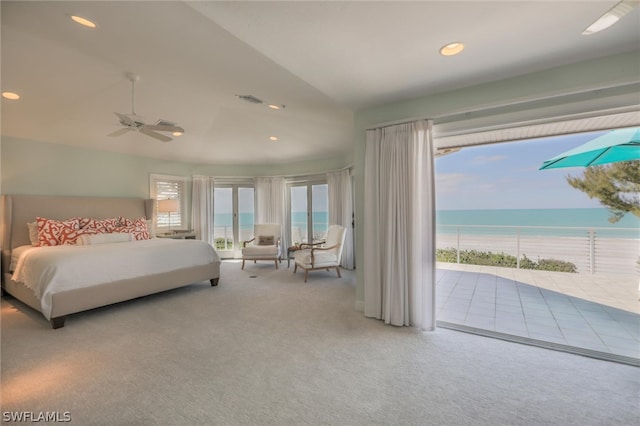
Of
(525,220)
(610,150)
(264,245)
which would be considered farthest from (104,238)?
(525,220)

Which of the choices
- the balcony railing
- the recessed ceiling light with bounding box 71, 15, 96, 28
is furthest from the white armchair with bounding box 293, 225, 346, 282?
the recessed ceiling light with bounding box 71, 15, 96, 28

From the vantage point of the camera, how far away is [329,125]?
4.23 m

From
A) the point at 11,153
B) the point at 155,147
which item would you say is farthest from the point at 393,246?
the point at 11,153

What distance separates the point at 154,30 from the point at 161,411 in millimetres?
2730

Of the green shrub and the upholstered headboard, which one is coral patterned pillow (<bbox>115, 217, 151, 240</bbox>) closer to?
the upholstered headboard

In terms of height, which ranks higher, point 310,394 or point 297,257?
point 297,257

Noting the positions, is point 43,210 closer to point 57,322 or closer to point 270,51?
point 57,322

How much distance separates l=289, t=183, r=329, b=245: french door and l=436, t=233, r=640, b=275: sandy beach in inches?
109

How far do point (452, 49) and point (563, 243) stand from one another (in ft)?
19.8

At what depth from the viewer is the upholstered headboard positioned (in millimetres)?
3898

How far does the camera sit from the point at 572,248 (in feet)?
17.8

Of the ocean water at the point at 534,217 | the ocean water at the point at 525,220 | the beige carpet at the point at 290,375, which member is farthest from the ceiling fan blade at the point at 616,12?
the ocean water at the point at 534,217

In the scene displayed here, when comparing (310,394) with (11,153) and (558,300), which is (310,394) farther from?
(11,153)

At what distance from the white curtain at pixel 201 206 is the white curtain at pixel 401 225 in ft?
16.1
